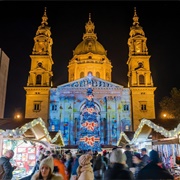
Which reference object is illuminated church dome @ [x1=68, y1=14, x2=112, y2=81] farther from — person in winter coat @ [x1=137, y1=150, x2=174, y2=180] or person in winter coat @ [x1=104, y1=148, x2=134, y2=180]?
person in winter coat @ [x1=137, y1=150, x2=174, y2=180]

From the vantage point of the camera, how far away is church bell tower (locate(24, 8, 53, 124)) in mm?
45625

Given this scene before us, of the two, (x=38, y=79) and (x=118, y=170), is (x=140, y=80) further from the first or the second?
(x=118, y=170)

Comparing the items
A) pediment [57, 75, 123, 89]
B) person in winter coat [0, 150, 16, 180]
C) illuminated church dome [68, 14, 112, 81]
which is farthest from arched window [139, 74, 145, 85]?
person in winter coat [0, 150, 16, 180]

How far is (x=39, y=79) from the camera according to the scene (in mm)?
47344

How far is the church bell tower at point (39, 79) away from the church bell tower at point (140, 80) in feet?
53.0

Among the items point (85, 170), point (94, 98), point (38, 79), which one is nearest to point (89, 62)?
point (94, 98)

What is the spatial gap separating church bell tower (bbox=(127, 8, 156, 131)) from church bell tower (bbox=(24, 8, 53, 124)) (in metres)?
16.2

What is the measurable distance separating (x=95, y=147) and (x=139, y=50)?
29.9m

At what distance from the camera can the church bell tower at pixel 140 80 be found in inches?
1788

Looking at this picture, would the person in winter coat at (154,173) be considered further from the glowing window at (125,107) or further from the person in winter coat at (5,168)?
the glowing window at (125,107)

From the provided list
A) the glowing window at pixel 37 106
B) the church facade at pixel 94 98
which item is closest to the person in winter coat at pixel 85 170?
the church facade at pixel 94 98

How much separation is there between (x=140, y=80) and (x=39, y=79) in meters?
19.3

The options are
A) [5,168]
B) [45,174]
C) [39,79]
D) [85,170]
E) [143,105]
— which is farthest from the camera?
[39,79]

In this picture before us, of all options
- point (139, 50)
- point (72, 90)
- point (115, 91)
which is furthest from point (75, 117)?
point (139, 50)
